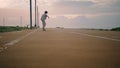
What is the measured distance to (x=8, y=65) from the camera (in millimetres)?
5133

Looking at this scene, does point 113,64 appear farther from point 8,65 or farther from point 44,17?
point 44,17

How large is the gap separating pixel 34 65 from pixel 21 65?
0.75 feet

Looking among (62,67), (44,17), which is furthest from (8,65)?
(44,17)

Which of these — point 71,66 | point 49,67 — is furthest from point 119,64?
point 49,67

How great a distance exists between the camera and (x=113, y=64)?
5145 millimetres

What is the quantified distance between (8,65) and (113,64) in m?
1.82

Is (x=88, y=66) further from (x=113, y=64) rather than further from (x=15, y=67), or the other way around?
(x=15, y=67)

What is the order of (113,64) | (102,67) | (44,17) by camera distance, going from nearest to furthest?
(102,67), (113,64), (44,17)

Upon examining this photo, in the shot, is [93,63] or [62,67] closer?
[62,67]

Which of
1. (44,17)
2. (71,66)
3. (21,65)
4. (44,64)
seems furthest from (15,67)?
(44,17)

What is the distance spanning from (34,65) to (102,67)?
115cm

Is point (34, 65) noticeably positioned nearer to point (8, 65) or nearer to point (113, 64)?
point (8, 65)

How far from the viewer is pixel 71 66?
4945 millimetres

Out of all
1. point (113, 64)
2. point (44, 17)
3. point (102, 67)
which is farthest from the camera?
point (44, 17)
